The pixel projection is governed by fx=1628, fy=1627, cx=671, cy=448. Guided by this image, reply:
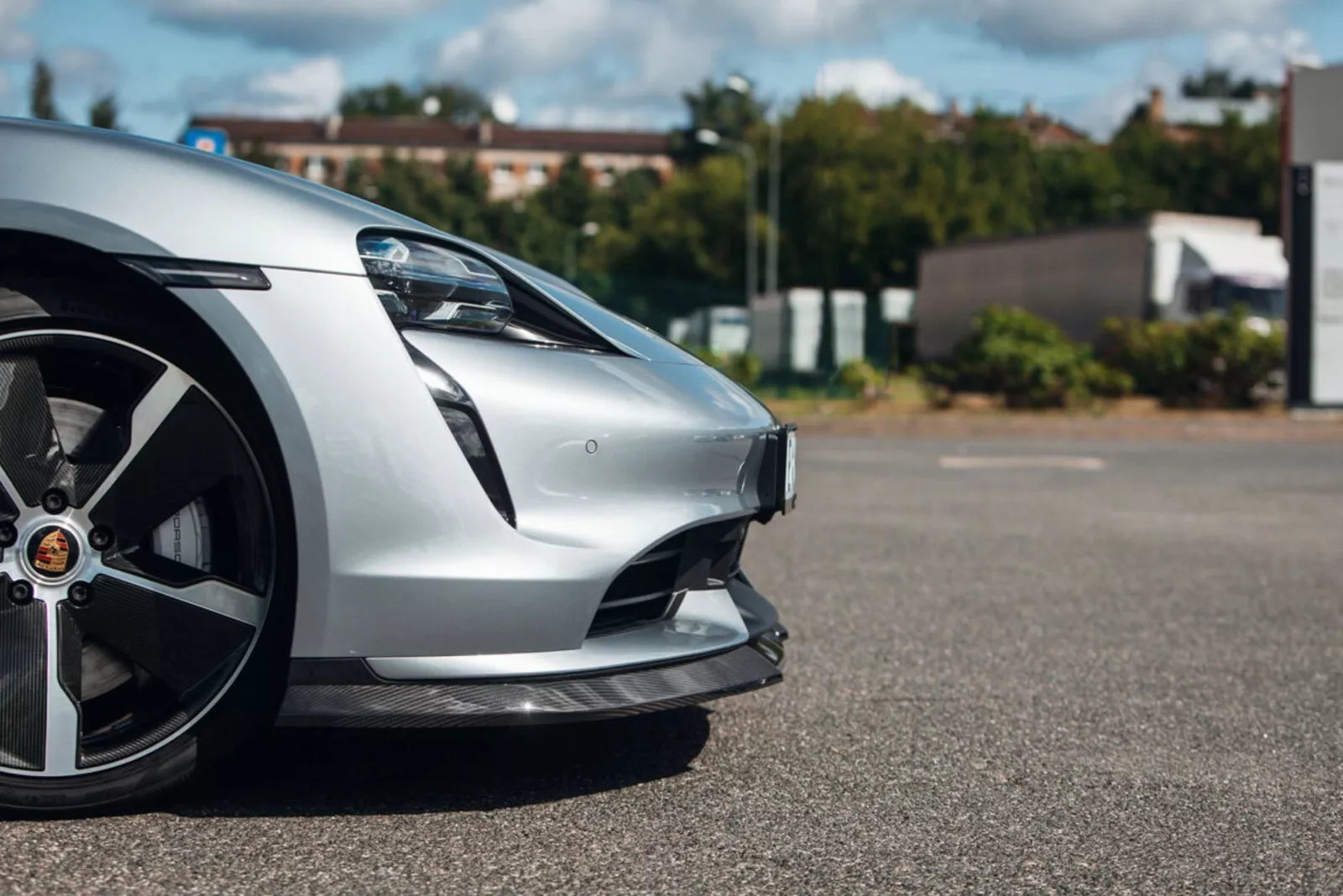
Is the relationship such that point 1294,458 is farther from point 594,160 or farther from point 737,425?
point 594,160

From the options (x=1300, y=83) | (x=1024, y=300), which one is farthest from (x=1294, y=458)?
(x=1024, y=300)

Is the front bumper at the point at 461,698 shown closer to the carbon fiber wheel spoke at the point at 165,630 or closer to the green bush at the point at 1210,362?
the carbon fiber wheel spoke at the point at 165,630

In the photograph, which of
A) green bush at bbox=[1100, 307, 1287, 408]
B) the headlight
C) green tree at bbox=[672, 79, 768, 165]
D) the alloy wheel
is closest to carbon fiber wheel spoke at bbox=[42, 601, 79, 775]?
the alloy wheel

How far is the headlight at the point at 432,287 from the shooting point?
2.81 metres

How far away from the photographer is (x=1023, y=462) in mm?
13344

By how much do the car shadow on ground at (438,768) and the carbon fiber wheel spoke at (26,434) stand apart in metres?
0.58

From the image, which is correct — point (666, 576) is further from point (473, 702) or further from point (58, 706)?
point (58, 706)

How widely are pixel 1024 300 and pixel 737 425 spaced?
27.0 metres

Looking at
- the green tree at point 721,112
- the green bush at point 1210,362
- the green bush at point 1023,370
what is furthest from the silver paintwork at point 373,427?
the green tree at point 721,112

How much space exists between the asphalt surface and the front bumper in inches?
7.8

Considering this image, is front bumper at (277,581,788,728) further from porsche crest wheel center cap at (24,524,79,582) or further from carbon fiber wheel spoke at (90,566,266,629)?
porsche crest wheel center cap at (24,524,79,582)

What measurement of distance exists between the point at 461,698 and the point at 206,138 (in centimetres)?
976

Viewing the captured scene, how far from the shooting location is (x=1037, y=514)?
9055 millimetres

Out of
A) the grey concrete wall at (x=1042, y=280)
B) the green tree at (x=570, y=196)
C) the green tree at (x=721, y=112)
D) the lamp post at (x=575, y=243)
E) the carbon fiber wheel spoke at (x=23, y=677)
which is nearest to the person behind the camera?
the carbon fiber wheel spoke at (x=23, y=677)
